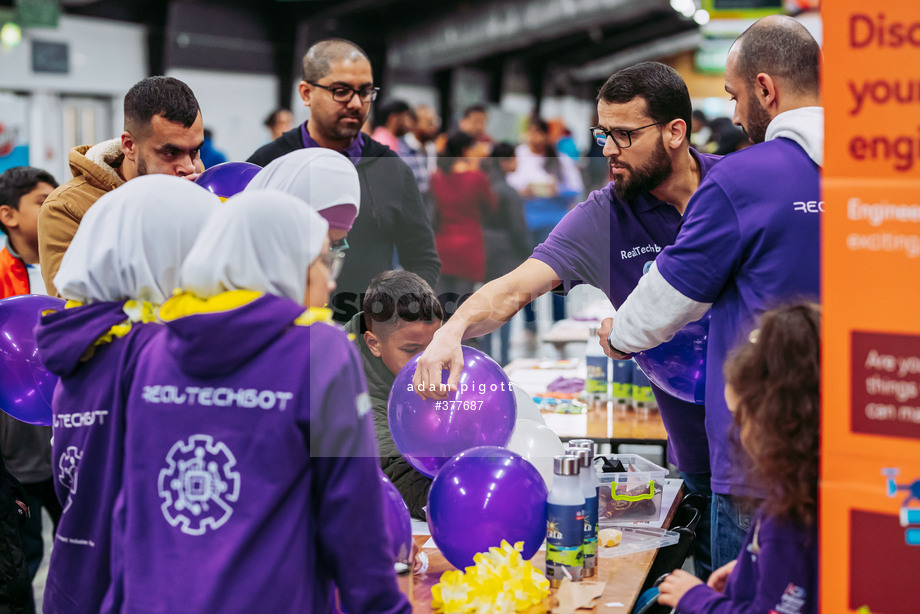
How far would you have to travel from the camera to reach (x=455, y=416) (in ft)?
7.72

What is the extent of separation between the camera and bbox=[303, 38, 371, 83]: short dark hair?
351 centimetres

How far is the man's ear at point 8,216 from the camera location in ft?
11.1

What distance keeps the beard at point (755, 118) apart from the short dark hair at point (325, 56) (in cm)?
177

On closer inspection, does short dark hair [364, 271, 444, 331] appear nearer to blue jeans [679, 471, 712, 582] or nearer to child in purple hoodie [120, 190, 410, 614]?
blue jeans [679, 471, 712, 582]

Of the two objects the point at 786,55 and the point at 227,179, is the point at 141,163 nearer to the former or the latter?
the point at 227,179

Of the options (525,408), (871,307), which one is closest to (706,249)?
(871,307)

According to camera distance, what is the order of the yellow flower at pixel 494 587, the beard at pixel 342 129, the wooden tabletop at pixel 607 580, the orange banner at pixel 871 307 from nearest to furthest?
1. the orange banner at pixel 871 307
2. the yellow flower at pixel 494 587
3. the wooden tabletop at pixel 607 580
4. the beard at pixel 342 129

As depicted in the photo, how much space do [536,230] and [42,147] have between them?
518 centimetres

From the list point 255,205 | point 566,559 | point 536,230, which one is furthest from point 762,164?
point 536,230

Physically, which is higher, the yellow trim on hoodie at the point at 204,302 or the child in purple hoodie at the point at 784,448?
the yellow trim on hoodie at the point at 204,302

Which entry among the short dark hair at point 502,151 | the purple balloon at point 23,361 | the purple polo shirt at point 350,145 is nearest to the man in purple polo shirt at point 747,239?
the purple balloon at point 23,361

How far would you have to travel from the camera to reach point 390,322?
2789 millimetres

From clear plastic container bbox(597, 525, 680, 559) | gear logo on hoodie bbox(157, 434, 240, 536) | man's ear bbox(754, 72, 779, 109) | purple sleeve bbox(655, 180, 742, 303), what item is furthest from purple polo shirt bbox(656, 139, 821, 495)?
gear logo on hoodie bbox(157, 434, 240, 536)

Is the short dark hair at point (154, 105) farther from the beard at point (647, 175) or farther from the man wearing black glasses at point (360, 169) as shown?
the beard at point (647, 175)
